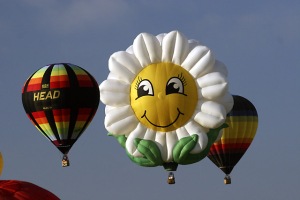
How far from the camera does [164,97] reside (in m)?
25.0

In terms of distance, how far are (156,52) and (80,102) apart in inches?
148

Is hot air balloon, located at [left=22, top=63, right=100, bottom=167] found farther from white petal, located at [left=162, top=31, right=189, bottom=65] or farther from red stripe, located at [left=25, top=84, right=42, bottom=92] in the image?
white petal, located at [left=162, top=31, right=189, bottom=65]

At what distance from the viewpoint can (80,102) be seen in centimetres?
2858

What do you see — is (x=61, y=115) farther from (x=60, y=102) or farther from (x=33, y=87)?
(x=33, y=87)

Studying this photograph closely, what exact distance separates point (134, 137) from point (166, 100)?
119cm

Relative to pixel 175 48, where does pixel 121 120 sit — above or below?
below

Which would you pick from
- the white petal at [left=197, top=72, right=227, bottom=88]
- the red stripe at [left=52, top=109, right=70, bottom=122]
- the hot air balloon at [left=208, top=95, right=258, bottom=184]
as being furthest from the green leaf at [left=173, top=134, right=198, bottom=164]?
the hot air balloon at [left=208, top=95, right=258, bottom=184]

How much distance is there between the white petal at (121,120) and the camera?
82.9 feet

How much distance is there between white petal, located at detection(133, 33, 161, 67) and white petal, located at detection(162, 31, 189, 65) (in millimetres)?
168

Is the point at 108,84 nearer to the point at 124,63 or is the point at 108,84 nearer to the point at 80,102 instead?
the point at 124,63

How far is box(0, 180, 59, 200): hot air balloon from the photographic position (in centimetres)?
1454

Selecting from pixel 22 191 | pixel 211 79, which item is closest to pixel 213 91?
pixel 211 79

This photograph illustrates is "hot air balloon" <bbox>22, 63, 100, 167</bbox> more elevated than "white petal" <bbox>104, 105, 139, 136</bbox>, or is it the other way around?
"hot air balloon" <bbox>22, 63, 100, 167</bbox>

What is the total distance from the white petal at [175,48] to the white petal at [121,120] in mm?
1536
